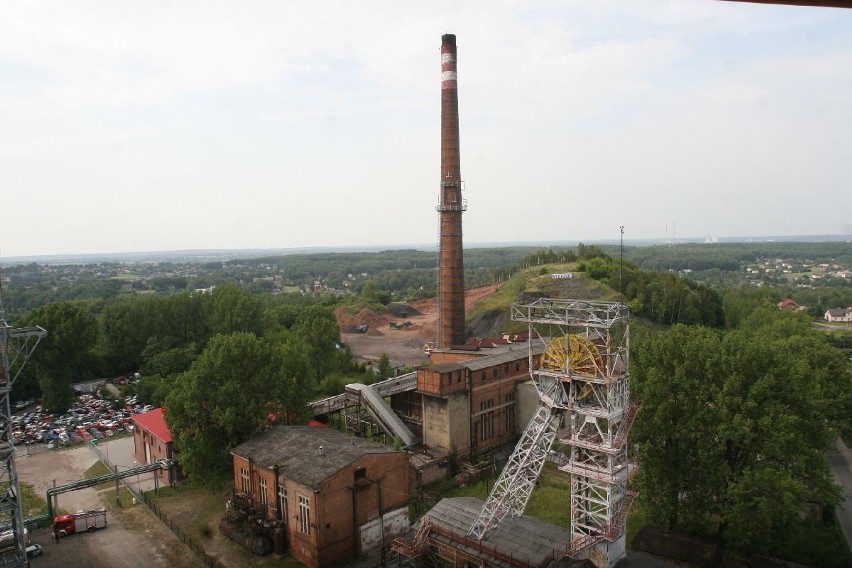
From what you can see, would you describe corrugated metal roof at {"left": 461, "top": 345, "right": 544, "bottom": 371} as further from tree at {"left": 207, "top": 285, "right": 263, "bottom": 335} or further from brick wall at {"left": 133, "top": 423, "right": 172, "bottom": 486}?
tree at {"left": 207, "top": 285, "right": 263, "bottom": 335}

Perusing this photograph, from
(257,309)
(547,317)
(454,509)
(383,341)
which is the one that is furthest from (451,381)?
(383,341)

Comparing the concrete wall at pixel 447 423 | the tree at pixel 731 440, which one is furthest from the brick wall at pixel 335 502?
the tree at pixel 731 440

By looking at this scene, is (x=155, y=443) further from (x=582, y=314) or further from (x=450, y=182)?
(x=450, y=182)

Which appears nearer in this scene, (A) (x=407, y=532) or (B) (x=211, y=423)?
(A) (x=407, y=532)

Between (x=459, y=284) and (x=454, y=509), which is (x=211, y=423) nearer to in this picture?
(x=454, y=509)

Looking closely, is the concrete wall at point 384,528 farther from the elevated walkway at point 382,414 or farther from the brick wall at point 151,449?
the brick wall at point 151,449

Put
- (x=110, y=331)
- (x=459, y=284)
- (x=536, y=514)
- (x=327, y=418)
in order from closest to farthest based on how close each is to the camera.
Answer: (x=536, y=514)
(x=327, y=418)
(x=459, y=284)
(x=110, y=331)
